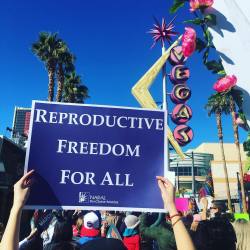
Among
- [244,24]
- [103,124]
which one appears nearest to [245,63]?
[244,24]

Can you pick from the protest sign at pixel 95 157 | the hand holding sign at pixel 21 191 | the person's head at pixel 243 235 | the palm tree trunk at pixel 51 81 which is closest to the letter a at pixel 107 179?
the protest sign at pixel 95 157

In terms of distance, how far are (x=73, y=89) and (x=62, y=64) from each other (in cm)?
343

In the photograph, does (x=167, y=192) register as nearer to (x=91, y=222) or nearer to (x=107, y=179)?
(x=107, y=179)

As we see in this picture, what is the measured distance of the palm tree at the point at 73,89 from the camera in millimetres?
33156

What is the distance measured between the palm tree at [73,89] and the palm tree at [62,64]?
214 centimetres

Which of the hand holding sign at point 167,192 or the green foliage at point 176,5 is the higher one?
the green foliage at point 176,5

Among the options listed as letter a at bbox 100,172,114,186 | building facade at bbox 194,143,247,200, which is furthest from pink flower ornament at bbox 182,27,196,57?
building facade at bbox 194,143,247,200

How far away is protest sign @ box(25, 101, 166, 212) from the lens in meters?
2.83

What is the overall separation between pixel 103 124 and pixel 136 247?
412 centimetres

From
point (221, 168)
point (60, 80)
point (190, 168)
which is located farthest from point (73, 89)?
point (190, 168)

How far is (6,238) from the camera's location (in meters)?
2.08

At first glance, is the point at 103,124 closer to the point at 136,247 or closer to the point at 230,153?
the point at 136,247

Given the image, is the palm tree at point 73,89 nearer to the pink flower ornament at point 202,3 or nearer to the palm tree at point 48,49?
the palm tree at point 48,49

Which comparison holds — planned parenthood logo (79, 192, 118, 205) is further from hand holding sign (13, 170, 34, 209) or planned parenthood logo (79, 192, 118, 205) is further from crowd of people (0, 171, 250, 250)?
hand holding sign (13, 170, 34, 209)
